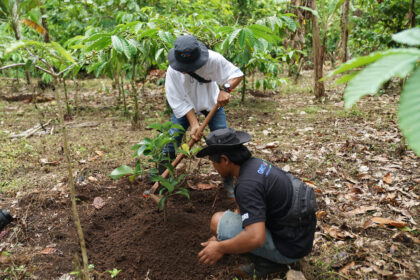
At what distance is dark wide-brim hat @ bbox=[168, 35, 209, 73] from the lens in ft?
8.07

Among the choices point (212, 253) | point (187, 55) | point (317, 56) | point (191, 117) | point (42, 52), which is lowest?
point (212, 253)

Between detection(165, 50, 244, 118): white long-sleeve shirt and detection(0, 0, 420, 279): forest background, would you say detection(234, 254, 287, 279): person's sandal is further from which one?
detection(165, 50, 244, 118): white long-sleeve shirt

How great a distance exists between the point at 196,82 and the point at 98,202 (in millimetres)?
1421

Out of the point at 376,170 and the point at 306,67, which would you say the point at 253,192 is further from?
the point at 306,67

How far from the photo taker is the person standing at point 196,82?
2557 millimetres

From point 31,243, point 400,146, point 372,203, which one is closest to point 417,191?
point 372,203

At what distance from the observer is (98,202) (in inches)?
110

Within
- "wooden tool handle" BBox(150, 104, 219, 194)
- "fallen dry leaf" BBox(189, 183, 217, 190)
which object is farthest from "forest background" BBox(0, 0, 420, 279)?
"fallen dry leaf" BBox(189, 183, 217, 190)

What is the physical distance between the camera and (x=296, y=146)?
3891 millimetres

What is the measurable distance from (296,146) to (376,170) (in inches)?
40.9

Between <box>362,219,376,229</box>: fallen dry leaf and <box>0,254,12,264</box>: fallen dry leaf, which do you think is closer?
<box>0,254,12,264</box>: fallen dry leaf

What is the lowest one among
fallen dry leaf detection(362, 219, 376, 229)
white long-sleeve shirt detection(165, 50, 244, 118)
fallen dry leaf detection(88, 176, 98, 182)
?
fallen dry leaf detection(362, 219, 376, 229)

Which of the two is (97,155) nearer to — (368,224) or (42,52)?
(42,52)

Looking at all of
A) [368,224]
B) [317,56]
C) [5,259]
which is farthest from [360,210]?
[317,56]
